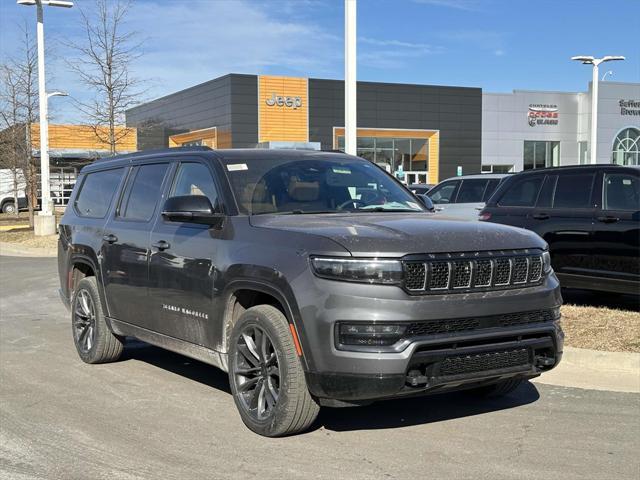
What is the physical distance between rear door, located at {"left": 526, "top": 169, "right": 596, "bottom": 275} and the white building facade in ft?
130

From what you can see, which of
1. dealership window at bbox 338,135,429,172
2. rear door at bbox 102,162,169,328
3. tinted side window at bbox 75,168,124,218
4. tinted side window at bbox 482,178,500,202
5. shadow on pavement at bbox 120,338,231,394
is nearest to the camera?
rear door at bbox 102,162,169,328

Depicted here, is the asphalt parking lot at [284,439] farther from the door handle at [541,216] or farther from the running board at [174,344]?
the door handle at [541,216]

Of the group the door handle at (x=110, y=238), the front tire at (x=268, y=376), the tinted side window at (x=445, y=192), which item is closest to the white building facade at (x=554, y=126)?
the tinted side window at (x=445, y=192)

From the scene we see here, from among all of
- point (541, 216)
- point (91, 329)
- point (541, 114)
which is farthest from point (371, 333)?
point (541, 114)

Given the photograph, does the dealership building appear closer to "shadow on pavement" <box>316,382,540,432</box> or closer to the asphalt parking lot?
the asphalt parking lot

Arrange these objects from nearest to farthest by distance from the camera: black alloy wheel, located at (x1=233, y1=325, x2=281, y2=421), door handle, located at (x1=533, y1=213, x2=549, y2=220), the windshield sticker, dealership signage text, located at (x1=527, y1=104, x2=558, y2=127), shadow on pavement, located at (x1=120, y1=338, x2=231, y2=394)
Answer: black alloy wheel, located at (x1=233, y1=325, x2=281, y2=421), the windshield sticker, shadow on pavement, located at (x1=120, y1=338, x2=231, y2=394), door handle, located at (x1=533, y1=213, x2=549, y2=220), dealership signage text, located at (x1=527, y1=104, x2=558, y2=127)

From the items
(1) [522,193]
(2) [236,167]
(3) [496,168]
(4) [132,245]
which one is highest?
(3) [496,168]

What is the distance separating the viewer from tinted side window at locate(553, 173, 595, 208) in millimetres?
8461

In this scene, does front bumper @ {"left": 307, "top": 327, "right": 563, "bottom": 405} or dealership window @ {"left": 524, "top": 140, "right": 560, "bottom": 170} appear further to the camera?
dealership window @ {"left": 524, "top": 140, "right": 560, "bottom": 170}

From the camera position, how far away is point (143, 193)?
20.4 ft

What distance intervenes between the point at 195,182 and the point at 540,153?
153 feet

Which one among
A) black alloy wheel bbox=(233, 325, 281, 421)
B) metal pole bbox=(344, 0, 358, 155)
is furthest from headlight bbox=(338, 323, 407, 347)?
metal pole bbox=(344, 0, 358, 155)

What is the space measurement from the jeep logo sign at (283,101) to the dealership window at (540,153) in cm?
1707

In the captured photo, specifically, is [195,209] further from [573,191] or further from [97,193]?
[573,191]
